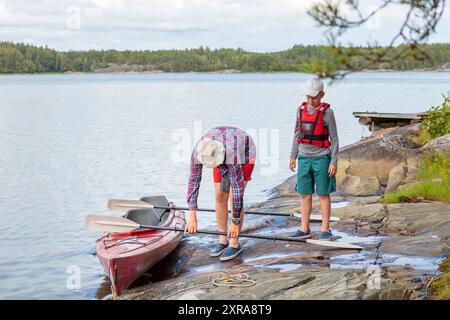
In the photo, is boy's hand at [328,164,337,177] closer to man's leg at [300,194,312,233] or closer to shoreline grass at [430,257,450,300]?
man's leg at [300,194,312,233]

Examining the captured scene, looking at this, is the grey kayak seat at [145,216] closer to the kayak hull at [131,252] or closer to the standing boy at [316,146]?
the kayak hull at [131,252]

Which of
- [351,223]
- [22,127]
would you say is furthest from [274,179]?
[22,127]

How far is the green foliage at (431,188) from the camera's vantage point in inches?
431

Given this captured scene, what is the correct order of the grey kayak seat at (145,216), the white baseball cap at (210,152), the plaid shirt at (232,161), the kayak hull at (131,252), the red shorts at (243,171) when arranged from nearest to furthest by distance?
the white baseball cap at (210,152) < the plaid shirt at (232,161) < the red shorts at (243,171) < the kayak hull at (131,252) < the grey kayak seat at (145,216)

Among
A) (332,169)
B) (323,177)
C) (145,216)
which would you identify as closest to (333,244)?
(323,177)

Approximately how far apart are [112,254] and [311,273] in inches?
110

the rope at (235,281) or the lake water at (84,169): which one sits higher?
the rope at (235,281)

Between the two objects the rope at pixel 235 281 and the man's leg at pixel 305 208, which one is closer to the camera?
the rope at pixel 235 281

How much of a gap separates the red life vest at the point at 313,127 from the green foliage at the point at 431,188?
2915 millimetres

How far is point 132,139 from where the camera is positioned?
36562mm

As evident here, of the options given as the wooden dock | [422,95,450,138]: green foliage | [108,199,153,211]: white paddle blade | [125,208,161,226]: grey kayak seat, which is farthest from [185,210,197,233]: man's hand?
the wooden dock

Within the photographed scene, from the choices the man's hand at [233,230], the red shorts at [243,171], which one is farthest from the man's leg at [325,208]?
the man's hand at [233,230]

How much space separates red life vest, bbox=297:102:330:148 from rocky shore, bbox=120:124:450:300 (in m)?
1.34
